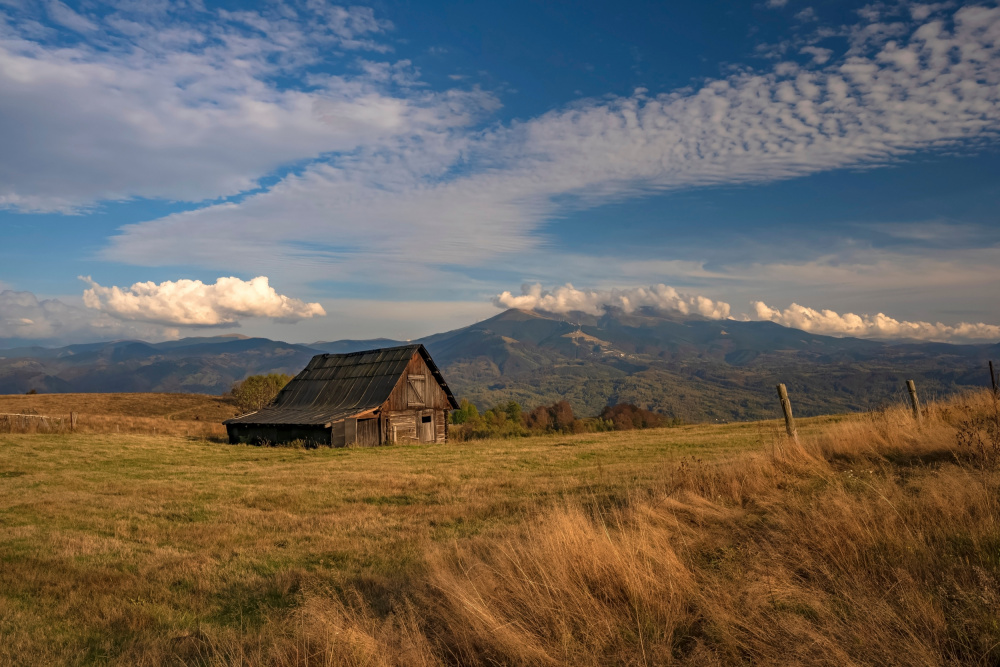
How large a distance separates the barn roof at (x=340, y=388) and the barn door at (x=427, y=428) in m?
2.70

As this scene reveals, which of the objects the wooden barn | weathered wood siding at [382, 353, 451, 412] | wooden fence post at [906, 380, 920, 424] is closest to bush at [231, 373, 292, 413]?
the wooden barn

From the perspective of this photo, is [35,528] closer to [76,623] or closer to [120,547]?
[120,547]

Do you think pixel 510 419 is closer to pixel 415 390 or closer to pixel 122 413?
pixel 415 390

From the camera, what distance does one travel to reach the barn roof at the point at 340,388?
35.4 meters

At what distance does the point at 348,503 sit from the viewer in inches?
530

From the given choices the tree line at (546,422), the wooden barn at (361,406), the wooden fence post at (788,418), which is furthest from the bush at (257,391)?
the wooden fence post at (788,418)

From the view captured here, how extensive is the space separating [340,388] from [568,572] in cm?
3625

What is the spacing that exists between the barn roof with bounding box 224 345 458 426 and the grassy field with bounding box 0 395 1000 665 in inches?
874

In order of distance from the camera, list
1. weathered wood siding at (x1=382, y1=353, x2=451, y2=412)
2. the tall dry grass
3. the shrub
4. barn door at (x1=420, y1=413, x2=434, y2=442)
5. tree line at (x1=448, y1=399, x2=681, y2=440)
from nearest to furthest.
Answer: the tall dry grass → weathered wood siding at (x1=382, y1=353, x2=451, y2=412) → barn door at (x1=420, y1=413, x2=434, y2=442) → tree line at (x1=448, y1=399, x2=681, y2=440) → the shrub

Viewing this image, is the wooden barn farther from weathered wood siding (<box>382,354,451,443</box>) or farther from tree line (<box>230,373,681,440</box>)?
tree line (<box>230,373,681,440</box>)

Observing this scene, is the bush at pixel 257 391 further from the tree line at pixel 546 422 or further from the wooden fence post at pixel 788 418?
the wooden fence post at pixel 788 418

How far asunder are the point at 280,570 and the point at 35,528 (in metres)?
6.52

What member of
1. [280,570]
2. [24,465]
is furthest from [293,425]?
[280,570]

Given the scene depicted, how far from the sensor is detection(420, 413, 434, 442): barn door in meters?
37.9
